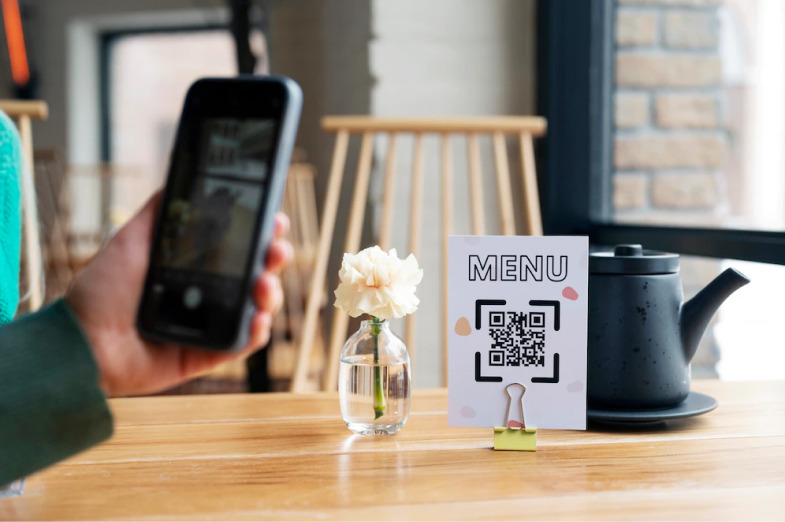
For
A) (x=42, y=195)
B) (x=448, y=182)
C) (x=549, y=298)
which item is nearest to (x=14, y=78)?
(x=42, y=195)

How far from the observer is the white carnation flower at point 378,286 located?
670 millimetres

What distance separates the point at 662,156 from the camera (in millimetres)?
1646

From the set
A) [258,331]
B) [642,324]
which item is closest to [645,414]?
[642,324]

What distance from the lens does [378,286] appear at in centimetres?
67

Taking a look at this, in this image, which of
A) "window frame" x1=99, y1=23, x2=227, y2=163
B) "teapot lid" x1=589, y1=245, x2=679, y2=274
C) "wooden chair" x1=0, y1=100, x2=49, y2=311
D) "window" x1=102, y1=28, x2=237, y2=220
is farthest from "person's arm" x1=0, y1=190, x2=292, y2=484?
"window frame" x1=99, y1=23, x2=227, y2=163

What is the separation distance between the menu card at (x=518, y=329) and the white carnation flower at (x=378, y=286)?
0.15 feet

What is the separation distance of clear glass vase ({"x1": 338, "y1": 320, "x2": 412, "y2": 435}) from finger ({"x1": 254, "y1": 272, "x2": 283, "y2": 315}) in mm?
208

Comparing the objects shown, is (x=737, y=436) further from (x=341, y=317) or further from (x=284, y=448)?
(x=341, y=317)

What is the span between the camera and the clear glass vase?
2.25ft

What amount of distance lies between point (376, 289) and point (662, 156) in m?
1.14

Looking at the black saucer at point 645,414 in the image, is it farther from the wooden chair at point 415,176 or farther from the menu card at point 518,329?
the wooden chair at point 415,176

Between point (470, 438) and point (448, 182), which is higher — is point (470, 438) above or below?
below

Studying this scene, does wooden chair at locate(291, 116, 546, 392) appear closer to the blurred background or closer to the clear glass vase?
the blurred background

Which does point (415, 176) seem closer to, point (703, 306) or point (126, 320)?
point (703, 306)
